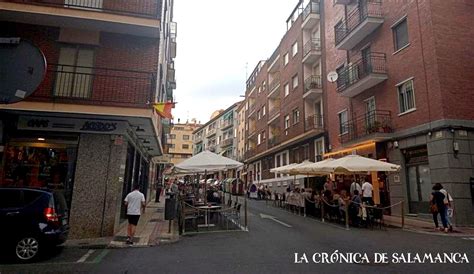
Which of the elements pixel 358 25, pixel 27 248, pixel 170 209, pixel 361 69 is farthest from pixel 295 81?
pixel 27 248

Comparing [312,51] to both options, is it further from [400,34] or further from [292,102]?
[400,34]

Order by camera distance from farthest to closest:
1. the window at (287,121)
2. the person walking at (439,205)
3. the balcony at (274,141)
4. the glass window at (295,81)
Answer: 1. the balcony at (274,141)
2. the window at (287,121)
3. the glass window at (295,81)
4. the person walking at (439,205)

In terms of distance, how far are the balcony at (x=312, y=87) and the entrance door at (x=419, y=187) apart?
11067 millimetres

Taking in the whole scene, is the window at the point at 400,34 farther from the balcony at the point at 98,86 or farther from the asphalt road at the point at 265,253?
the balcony at the point at 98,86

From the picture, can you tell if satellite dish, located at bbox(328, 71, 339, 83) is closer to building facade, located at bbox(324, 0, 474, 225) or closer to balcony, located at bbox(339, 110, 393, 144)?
building facade, located at bbox(324, 0, 474, 225)

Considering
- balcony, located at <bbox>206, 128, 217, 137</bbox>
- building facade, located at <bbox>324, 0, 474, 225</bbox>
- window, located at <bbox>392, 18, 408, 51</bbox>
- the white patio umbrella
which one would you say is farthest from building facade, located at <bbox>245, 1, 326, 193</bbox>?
balcony, located at <bbox>206, 128, 217, 137</bbox>

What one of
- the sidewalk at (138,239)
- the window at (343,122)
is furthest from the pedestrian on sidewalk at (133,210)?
the window at (343,122)

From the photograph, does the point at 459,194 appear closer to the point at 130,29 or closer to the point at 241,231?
the point at 241,231

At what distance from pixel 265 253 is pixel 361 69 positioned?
15.9 metres

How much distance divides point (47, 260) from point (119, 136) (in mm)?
4868

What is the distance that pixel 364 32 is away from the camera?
20297 mm

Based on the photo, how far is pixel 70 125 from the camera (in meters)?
11.4

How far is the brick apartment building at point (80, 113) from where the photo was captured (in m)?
10.9

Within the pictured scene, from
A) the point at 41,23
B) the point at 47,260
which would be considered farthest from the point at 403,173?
the point at 41,23
